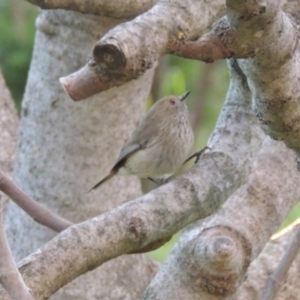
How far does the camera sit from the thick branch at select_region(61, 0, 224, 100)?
771 mm

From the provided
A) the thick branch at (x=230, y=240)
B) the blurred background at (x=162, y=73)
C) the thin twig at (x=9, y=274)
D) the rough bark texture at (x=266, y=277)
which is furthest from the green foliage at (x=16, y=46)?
the thin twig at (x=9, y=274)

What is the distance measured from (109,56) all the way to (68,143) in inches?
48.4

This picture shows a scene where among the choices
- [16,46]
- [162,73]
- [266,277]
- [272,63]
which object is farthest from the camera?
[16,46]

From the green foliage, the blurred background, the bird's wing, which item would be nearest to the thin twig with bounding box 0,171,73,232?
the bird's wing

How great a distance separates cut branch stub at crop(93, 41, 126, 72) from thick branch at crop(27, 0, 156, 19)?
0.55m

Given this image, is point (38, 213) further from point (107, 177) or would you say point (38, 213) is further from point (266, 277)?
point (266, 277)

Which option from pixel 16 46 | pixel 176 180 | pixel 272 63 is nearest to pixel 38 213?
pixel 176 180

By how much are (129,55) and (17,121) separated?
1638 mm

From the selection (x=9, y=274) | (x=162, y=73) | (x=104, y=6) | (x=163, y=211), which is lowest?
(x=162, y=73)

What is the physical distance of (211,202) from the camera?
1.38m

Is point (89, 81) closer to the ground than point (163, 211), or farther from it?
farther from it

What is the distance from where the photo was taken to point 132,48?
769 millimetres

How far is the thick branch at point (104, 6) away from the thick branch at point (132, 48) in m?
0.47

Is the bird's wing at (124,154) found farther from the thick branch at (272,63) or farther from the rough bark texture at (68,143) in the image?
the thick branch at (272,63)
